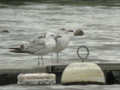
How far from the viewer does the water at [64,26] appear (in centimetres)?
1410

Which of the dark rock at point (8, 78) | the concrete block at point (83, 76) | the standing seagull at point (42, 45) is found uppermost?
the standing seagull at point (42, 45)

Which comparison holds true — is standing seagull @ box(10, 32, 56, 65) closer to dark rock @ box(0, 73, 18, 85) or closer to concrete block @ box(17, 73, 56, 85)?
dark rock @ box(0, 73, 18, 85)

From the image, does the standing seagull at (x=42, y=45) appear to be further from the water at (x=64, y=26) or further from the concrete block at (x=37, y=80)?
the concrete block at (x=37, y=80)

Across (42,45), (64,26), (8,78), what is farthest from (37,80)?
(64,26)

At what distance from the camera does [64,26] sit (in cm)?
2367

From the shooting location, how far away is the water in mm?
14100

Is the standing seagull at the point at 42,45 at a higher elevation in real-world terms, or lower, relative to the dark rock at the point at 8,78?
higher

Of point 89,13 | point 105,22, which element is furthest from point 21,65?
point 89,13

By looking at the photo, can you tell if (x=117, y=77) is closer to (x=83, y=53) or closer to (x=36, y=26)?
(x=83, y=53)

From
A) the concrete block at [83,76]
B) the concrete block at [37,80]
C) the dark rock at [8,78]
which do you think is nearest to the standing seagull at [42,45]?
the dark rock at [8,78]

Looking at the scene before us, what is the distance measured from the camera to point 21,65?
1223 centimetres

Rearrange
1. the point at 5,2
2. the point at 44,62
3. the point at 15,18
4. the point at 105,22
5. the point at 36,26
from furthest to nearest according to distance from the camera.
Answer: the point at 5,2, the point at 15,18, the point at 105,22, the point at 36,26, the point at 44,62

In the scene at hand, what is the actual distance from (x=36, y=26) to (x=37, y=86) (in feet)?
45.4

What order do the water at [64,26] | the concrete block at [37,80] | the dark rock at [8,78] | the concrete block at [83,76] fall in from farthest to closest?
the water at [64,26] < the dark rock at [8,78] < the concrete block at [83,76] < the concrete block at [37,80]
